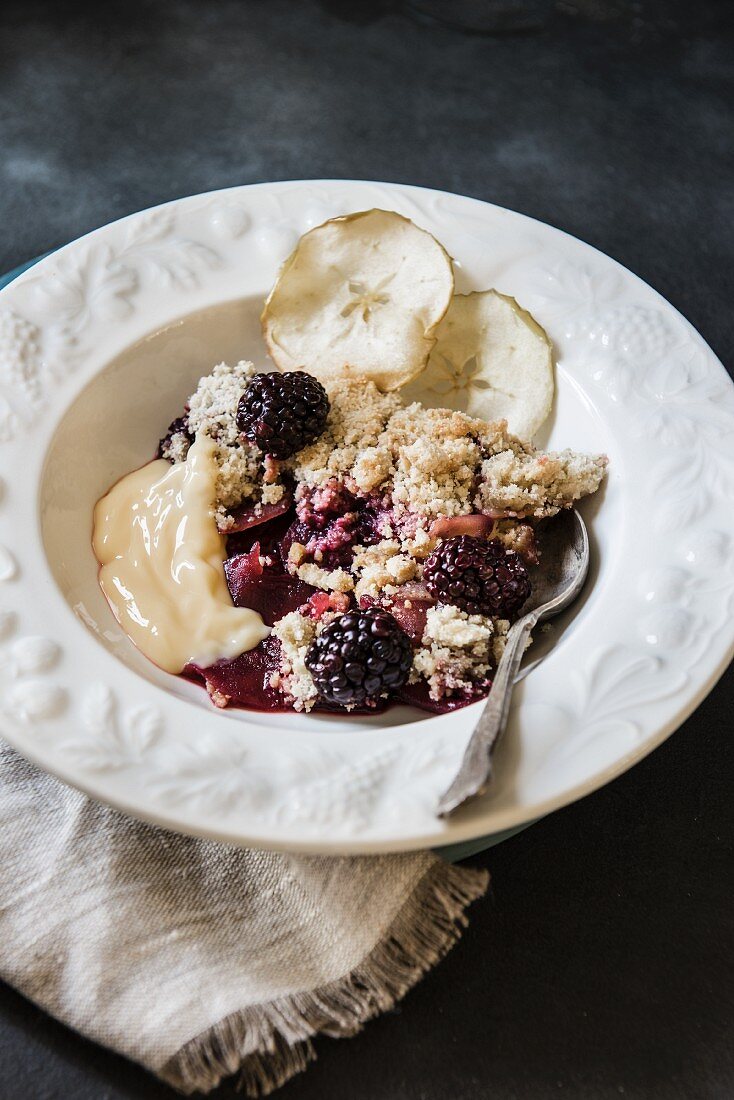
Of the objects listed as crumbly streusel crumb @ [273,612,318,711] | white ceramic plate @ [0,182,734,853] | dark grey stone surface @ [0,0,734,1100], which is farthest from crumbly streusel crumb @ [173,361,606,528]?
dark grey stone surface @ [0,0,734,1100]

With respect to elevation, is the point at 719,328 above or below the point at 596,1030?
above

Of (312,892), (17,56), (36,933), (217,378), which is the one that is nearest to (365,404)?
(217,378)

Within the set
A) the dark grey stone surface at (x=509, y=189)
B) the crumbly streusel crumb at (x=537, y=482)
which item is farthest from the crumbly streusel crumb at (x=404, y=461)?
the dark grey stone surface at (x=509, y=189)

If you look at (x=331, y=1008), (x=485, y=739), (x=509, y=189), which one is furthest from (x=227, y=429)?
(x=509, y=189)

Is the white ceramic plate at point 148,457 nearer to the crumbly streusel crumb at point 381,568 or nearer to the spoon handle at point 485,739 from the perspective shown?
the spoon handle at point 485,739

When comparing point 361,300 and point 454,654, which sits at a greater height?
point 361,300

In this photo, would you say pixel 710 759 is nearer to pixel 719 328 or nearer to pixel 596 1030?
pixel 596 1030

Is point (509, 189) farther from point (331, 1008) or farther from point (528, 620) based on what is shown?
point (331, 1008)

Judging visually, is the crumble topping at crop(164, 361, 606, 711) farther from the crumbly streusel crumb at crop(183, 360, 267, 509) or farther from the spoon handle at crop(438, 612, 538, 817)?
the spoon handle at crop(438, 612, 538, 817)
